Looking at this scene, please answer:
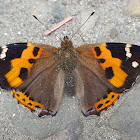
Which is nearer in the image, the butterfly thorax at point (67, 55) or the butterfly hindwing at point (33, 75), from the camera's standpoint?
the butterfly hindwing at point (33, 75)

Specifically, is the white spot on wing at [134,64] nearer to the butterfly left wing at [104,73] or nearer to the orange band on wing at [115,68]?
the butterfly left wing at [104,73]

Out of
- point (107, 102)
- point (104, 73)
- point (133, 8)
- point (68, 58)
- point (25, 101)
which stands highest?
point (133, 8)

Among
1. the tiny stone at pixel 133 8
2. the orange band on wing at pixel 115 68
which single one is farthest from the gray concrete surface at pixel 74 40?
the orange band on wing at pixel 115 68

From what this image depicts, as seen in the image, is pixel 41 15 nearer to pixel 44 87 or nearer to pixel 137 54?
pixel 44 87

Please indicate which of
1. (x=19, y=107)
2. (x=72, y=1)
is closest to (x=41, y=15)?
(x=72, y=1)

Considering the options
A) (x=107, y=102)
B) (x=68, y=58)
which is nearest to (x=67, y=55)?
(x=68, y=58)

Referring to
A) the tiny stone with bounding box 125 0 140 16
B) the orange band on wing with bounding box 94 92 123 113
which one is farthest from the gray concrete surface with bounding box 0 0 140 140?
the orange band on wing with bounding box 94 92 123 113

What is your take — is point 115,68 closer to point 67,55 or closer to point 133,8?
point 67,55
